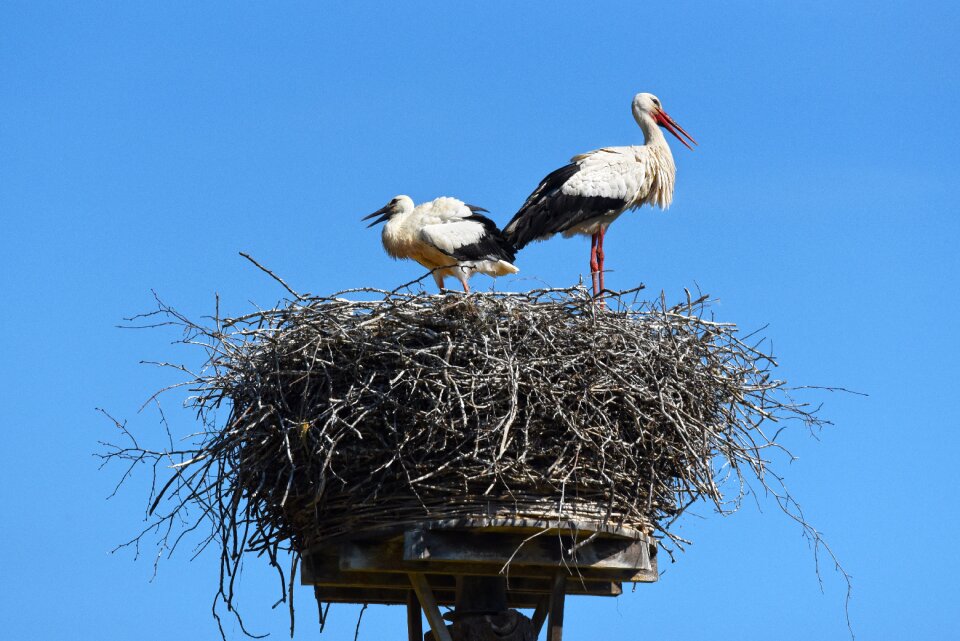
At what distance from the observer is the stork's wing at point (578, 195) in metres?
10.2

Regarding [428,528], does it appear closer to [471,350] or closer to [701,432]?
[471,350]

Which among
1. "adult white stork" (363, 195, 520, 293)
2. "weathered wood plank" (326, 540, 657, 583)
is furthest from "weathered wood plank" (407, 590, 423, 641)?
"adult white stork" (363, 195, 520, 293)

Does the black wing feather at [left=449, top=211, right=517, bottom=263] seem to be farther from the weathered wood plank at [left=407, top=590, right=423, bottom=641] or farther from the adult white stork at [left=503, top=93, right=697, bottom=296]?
the weathered wood plank at [left=407, top=590, right=423, bottom=641]

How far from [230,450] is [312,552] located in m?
0.59

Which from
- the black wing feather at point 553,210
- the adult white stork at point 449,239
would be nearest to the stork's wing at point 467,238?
the adult white stork at point 449,239

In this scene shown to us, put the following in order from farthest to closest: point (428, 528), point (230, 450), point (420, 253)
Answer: point (420, 253) < point (230, 450) < point (428, 528)

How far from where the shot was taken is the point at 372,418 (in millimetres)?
6340

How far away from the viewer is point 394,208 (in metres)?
10.6

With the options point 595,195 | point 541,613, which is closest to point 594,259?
point 595,195

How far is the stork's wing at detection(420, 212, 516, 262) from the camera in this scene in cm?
1000

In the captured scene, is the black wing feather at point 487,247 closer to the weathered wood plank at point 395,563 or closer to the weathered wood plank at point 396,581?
the weathered wood plank at point 396,581

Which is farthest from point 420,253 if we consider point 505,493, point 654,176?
point 505,493

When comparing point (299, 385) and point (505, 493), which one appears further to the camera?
point (299, 385)

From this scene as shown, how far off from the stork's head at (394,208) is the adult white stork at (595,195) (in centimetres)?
73
